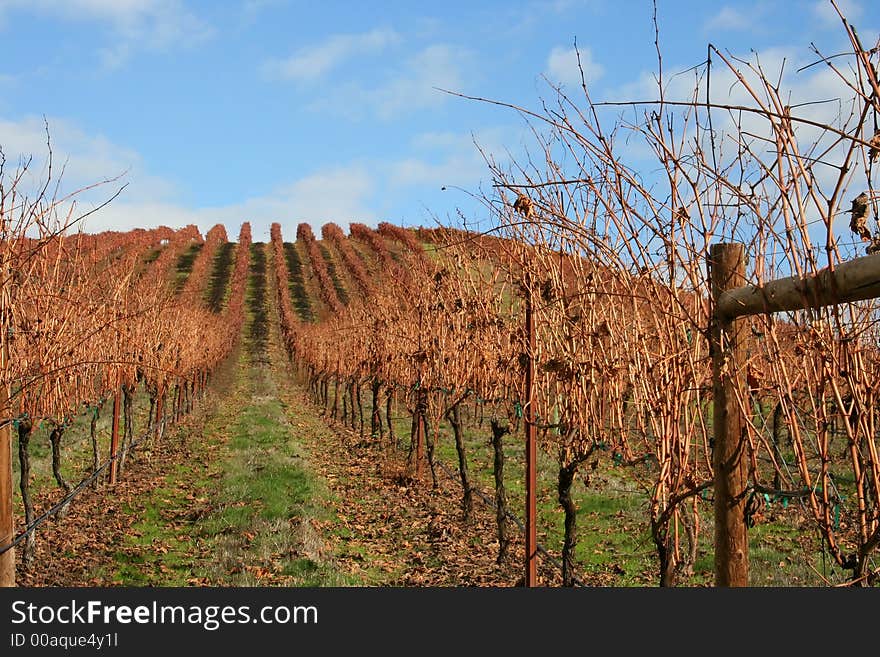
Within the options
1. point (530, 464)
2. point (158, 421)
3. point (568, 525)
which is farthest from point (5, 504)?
point (158, 421)

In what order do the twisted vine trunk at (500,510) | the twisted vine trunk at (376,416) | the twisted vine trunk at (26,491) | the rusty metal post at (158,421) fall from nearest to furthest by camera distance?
the twisted vine trunk at (500,510) → the twisted vine trunk at (26,491) → the twisted vine trunk at (376,416) → the rusty metal post at (158,421)

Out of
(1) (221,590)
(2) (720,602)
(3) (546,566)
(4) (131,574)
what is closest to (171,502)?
(4) (131,574)

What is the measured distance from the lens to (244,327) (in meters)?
40.0

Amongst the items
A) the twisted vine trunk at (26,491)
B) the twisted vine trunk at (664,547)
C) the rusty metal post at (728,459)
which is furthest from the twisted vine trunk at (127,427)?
the rusty metal post at (728,459)

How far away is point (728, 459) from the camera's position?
2172 millimetres

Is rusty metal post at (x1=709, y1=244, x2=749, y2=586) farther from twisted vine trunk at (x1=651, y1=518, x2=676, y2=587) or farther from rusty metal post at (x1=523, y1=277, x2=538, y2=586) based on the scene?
rusty metal post at (x1=523, y1=277, x2=538, y2=586)

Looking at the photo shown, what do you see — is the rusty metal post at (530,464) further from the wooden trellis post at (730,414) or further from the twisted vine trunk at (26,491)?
the twisted vine trunk at (26,491)

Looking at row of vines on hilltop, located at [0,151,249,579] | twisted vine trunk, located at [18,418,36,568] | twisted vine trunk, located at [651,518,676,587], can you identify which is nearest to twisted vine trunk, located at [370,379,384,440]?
row of vines on hilltop, located at [0,151,249,579]

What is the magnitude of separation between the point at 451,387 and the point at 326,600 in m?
6.16

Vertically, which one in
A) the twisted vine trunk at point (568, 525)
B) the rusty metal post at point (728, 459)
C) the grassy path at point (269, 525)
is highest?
the rusty metal post at point (728, 459)

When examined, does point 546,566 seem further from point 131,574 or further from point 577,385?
point 131,574

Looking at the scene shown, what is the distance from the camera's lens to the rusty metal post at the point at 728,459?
7.11 feet

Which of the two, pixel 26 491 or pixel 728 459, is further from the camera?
pixel 26 491

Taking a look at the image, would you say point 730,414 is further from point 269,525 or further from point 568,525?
point 269,525
